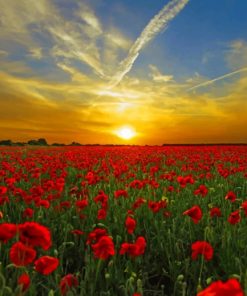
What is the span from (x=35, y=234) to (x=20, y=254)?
0.79 ft

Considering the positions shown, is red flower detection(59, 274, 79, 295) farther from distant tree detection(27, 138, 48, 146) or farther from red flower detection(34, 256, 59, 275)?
distant tree detection(27, 138, 48, 146)

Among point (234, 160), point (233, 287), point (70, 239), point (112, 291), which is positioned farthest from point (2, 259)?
point (234, 160)

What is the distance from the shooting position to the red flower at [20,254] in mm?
2139

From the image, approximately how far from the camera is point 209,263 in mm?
3736

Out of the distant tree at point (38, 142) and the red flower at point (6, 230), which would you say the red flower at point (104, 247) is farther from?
the distant tree at point (38, 142)

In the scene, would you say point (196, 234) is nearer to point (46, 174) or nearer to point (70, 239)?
point (70, 239)

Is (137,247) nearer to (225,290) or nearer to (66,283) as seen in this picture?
(66,283)

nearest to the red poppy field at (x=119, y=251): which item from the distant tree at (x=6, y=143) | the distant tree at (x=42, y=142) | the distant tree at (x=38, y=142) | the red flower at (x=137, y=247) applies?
the red flower at (x=137, y=247)

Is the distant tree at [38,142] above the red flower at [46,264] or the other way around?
above

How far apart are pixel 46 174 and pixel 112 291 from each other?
6.70 metres

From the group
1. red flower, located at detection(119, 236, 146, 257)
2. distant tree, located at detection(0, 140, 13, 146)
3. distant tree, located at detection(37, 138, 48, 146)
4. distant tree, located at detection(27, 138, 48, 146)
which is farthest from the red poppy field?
distant tree, located at detection(37, 138, 48, 146)

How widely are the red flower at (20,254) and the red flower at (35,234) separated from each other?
50 mm

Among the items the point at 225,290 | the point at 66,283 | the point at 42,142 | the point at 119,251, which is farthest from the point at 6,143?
the point at 225,290

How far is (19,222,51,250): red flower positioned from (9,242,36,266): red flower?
0.16 feet
